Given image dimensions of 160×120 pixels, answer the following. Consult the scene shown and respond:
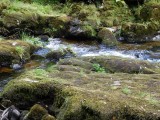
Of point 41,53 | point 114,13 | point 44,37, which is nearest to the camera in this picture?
point 41,53

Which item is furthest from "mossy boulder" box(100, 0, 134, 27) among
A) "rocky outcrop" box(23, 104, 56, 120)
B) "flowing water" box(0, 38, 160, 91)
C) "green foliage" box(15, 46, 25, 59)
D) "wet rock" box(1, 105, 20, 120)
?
"rocky outcrop" box(23, 104, 56, 120)

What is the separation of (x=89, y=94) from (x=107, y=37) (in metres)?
7.89

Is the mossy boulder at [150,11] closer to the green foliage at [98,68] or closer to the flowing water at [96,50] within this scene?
the flowing water at [96,50]

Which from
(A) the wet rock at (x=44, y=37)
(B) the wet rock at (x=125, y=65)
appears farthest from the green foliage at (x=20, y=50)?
(B) the wet rock at (x=125, y=65)

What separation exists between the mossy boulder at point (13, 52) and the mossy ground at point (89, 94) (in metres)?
3.13

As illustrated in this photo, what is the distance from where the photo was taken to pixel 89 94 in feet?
18.2

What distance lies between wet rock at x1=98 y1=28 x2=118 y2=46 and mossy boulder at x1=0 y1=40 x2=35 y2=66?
125 inches

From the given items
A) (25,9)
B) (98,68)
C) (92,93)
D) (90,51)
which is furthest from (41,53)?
(92,93)

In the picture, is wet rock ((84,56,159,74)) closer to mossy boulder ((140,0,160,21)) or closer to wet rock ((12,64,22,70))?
wet rock ((12,64,22,70))

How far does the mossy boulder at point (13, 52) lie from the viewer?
405 inches

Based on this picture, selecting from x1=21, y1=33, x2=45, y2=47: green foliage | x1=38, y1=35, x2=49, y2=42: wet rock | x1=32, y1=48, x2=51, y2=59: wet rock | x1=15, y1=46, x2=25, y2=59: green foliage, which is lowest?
x1=32, y1=48, x2=51, y2=59: wet rock

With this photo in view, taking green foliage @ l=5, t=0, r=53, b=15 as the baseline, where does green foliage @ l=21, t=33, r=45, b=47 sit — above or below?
below

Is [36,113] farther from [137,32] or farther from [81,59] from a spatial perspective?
[137,32]

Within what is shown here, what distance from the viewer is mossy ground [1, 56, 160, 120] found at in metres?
5.20
